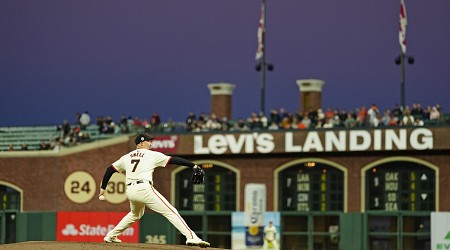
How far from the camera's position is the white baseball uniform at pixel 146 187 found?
675 inches

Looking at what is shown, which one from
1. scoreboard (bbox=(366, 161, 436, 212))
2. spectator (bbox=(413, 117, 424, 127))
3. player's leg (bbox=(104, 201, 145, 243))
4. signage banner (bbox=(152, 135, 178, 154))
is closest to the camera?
player's leg (bbox=(104, 201, 145, 243))

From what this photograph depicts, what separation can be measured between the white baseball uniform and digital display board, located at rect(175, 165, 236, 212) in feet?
111

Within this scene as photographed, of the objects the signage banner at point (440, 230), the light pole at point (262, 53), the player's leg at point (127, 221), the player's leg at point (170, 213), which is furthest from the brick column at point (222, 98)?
the player's leg at point (170, 213)

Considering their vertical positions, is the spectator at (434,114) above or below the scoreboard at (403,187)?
above

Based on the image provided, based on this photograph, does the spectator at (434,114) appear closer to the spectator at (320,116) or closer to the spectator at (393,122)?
the spectator at (393,122)

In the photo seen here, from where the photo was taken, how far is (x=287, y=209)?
50031mm

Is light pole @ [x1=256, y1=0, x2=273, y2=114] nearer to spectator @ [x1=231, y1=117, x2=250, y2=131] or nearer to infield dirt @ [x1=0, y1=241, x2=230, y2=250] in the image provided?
spectator @ [x1=231, y1=117, x2=250, y2=131]

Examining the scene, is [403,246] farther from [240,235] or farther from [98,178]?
[98,178]

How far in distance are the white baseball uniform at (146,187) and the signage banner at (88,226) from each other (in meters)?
35.9

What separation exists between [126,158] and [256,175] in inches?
1317

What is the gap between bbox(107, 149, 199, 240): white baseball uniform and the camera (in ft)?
56.2

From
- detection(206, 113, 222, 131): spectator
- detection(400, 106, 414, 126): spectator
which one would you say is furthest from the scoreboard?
detection(206, 113, 222, 131): spectator

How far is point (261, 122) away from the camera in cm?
5166

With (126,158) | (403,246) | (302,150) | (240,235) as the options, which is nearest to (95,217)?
(240,235)
